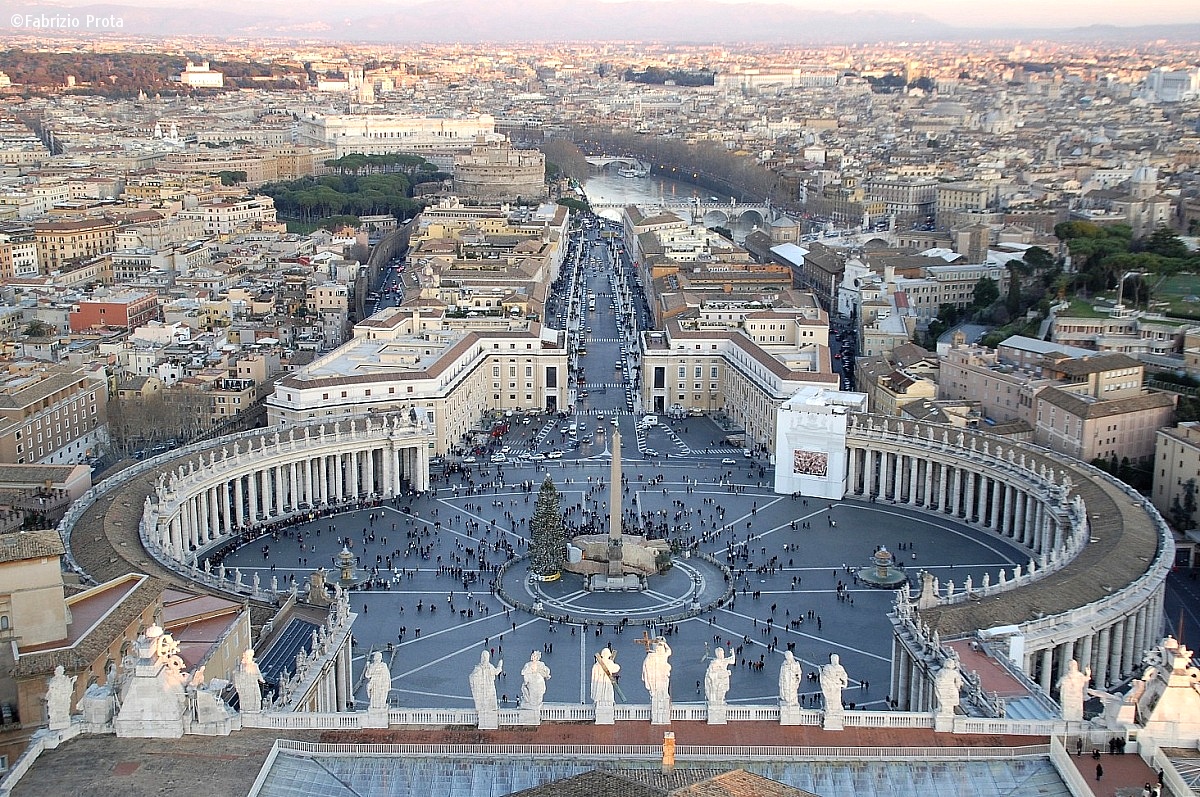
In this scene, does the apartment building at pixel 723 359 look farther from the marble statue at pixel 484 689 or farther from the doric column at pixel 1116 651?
the marble statue at pixel 484 689

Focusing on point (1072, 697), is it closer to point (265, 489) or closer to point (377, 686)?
point (377, 686)

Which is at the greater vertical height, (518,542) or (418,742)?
(418,742)

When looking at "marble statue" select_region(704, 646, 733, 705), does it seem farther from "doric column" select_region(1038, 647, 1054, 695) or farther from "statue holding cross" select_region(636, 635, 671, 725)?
"doric column" select_region(1038, 647, 1054, 695)

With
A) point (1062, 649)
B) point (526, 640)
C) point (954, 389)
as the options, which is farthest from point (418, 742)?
point (954, 389)

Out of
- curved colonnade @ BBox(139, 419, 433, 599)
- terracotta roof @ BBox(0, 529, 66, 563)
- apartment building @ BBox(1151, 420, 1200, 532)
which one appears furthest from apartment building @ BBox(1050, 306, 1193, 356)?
terracotta roof @ BBox(0, 529, 66, 563)

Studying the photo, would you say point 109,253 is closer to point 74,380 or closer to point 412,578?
point 74,380

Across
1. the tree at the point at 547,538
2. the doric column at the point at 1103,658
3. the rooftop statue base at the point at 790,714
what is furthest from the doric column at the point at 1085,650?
the tree at the point at 547,538
